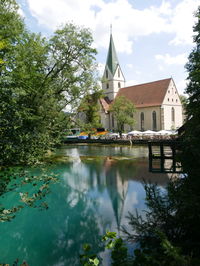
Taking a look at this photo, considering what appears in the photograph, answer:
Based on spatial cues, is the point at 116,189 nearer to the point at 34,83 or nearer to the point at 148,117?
the point at 34,83

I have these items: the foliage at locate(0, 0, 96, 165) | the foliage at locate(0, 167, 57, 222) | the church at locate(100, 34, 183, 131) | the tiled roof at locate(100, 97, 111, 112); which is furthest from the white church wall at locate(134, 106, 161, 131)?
the foliage at locate(0, 167, 57, 222)

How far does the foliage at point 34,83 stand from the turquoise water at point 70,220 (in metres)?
1.49

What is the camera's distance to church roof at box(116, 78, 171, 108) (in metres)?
49.5

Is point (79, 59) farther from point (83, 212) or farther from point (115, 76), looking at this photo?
point (115, 76)

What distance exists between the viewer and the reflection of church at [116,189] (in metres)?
9.99

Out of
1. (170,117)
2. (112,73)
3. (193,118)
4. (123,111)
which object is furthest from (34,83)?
(112,73)

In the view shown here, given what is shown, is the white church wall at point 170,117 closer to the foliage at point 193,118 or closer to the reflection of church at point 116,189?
the reflection of church at point 116,189

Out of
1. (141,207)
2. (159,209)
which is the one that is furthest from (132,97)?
(159,209)

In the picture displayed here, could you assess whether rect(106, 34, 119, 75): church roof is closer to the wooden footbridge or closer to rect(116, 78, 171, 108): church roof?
rect(116, 78, 171, 108): church roof

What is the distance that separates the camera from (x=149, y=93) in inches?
2061

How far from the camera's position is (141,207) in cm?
1016

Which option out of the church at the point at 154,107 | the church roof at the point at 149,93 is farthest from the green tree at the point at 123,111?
the church roof at the point at 149,93

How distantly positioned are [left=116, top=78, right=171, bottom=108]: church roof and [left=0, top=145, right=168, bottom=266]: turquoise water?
35969 millimetres

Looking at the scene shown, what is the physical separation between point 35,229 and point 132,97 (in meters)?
50.2
